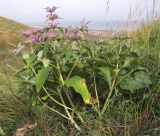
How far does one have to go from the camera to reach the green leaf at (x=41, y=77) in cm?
330

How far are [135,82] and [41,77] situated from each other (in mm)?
837

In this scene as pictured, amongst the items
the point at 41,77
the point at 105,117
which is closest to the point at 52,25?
the point at 41,77

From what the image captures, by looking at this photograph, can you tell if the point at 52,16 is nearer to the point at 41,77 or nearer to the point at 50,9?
the point at 50,9

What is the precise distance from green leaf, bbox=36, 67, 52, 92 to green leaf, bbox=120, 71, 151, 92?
2.26 ft

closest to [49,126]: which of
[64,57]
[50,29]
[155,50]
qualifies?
[64,57]

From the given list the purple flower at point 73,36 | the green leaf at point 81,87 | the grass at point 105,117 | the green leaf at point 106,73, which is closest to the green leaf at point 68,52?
the purple flower at point 73,36

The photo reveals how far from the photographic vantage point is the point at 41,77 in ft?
10.9

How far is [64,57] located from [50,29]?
27 cm

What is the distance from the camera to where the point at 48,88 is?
12.1 feet

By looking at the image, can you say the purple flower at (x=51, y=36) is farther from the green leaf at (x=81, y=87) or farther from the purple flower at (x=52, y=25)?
the green leaf at (x=81, y=87)

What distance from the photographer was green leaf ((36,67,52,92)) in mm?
3303

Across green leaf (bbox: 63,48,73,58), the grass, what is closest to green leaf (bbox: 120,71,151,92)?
the grass

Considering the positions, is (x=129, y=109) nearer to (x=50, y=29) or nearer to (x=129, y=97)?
(x=129, y=97)

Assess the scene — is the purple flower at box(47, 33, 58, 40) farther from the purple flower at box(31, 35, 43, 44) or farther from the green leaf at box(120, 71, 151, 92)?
the green leaf at box(120, 71, 151, 92)
